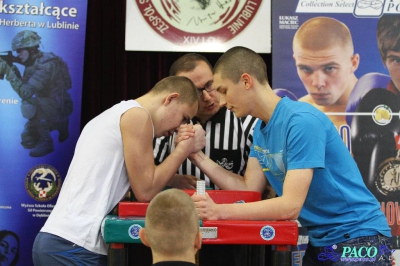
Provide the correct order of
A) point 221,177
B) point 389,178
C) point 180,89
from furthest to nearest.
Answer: point 389,178
point 221,177
point 180,89

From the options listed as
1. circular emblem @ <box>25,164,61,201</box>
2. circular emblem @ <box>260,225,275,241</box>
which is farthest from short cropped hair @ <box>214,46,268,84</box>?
circular emblem @ <box>25,164,61,201</box>

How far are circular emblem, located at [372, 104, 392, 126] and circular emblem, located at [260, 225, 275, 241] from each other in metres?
2.18

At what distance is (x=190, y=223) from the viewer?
1.90 m

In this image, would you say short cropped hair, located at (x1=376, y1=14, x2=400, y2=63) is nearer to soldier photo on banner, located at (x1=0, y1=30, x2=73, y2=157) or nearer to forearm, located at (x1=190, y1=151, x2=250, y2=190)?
forearm, located at (x1=190, y1=151, x2=250, y2=190)

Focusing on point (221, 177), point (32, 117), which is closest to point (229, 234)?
point (221, 177)

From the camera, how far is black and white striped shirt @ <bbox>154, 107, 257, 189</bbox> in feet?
11.6

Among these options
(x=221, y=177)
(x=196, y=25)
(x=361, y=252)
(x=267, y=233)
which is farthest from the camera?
(x=196, y=25)

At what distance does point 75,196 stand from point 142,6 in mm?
2160

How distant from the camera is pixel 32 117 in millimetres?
4168

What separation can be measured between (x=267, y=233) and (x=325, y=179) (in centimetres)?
34

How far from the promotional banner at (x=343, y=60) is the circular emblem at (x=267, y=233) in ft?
6.79

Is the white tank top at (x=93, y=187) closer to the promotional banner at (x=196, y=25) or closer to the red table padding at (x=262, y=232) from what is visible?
the red table padding at (x=262, y=232)

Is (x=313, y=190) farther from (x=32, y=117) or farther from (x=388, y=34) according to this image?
(x=32, y=117)

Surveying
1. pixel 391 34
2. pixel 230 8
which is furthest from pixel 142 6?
pixel 391 34
